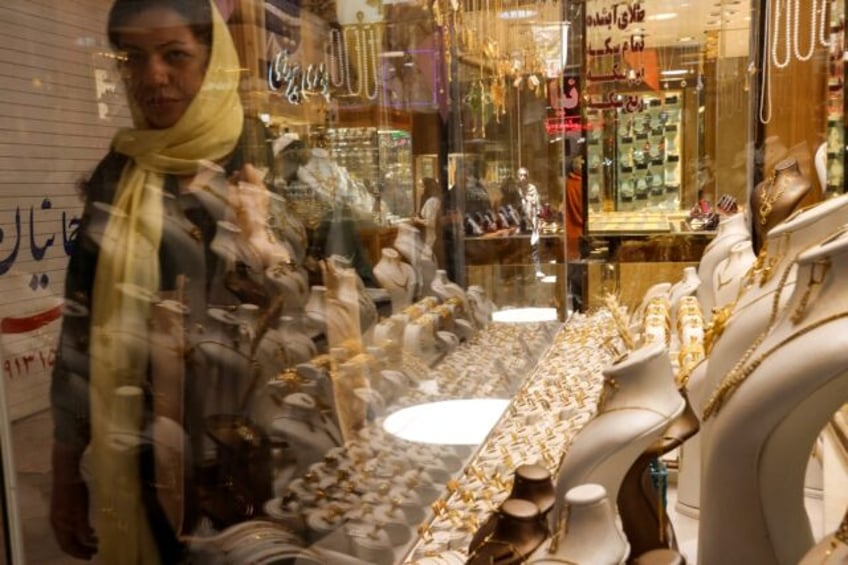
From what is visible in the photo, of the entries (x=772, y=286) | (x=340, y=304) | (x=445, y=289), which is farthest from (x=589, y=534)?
(x=445, y=289)

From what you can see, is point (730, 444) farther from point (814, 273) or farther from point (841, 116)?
point (841, 116)

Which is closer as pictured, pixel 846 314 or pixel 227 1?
→ pixel 846 314

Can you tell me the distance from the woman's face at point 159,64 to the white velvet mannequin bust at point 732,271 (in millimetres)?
1025

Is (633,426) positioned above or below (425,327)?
above

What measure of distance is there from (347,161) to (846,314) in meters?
0.95

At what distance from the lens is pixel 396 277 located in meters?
1.69

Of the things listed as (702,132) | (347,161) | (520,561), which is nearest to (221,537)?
(520,561)

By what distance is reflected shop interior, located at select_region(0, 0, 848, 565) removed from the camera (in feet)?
2.24

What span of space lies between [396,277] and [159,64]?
3.19ft

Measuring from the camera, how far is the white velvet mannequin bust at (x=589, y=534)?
601mm

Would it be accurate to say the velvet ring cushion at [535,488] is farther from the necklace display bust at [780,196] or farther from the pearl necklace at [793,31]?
the pearl necklace at [793,31]

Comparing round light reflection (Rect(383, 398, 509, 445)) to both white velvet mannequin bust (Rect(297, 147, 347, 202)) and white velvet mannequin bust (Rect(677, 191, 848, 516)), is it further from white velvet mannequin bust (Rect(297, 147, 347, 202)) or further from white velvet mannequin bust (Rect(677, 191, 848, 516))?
white velvet mannequin bust (Rect(677, 191, 848, 516))

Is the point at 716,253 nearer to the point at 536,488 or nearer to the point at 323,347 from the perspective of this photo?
the point at 323,347

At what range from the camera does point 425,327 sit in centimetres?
176
